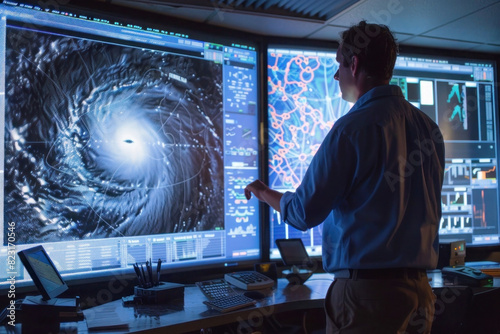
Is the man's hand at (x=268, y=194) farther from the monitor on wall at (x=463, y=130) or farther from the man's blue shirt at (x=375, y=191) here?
the monitor on wall at (x=463, y=130)

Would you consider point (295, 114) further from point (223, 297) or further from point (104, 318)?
point (104, 318)

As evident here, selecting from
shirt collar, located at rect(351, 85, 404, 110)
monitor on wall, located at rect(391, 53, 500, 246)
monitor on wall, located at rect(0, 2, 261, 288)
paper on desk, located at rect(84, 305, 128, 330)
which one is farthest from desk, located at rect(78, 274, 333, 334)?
monitor on wall, located at rect(391, 53, 500, 246)

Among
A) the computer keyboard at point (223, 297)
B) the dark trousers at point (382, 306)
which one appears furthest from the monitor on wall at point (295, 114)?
the dark trousers at point (382, 306)

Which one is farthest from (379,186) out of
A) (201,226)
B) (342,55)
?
(201,226)

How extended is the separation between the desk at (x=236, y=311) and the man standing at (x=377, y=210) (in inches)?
21.8

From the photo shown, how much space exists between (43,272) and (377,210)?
4.49ft

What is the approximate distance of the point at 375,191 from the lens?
1664mm

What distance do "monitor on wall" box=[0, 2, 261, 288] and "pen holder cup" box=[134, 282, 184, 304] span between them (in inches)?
8.8

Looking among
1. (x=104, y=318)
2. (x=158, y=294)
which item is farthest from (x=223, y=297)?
(x=104, y=318)

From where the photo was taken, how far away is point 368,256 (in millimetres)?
1641

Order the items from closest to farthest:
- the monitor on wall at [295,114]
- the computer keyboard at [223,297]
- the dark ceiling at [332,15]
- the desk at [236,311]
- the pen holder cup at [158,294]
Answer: the desk at [236,311] → the computer keyboard at [223,297] → the pen holder cup at [158,294] → the dark ceiling at [332,15] → the monitor on wall at [295,114]

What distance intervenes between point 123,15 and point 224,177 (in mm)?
1110

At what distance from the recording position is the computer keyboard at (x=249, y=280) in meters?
2.58

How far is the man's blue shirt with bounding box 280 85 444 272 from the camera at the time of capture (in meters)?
1.66
